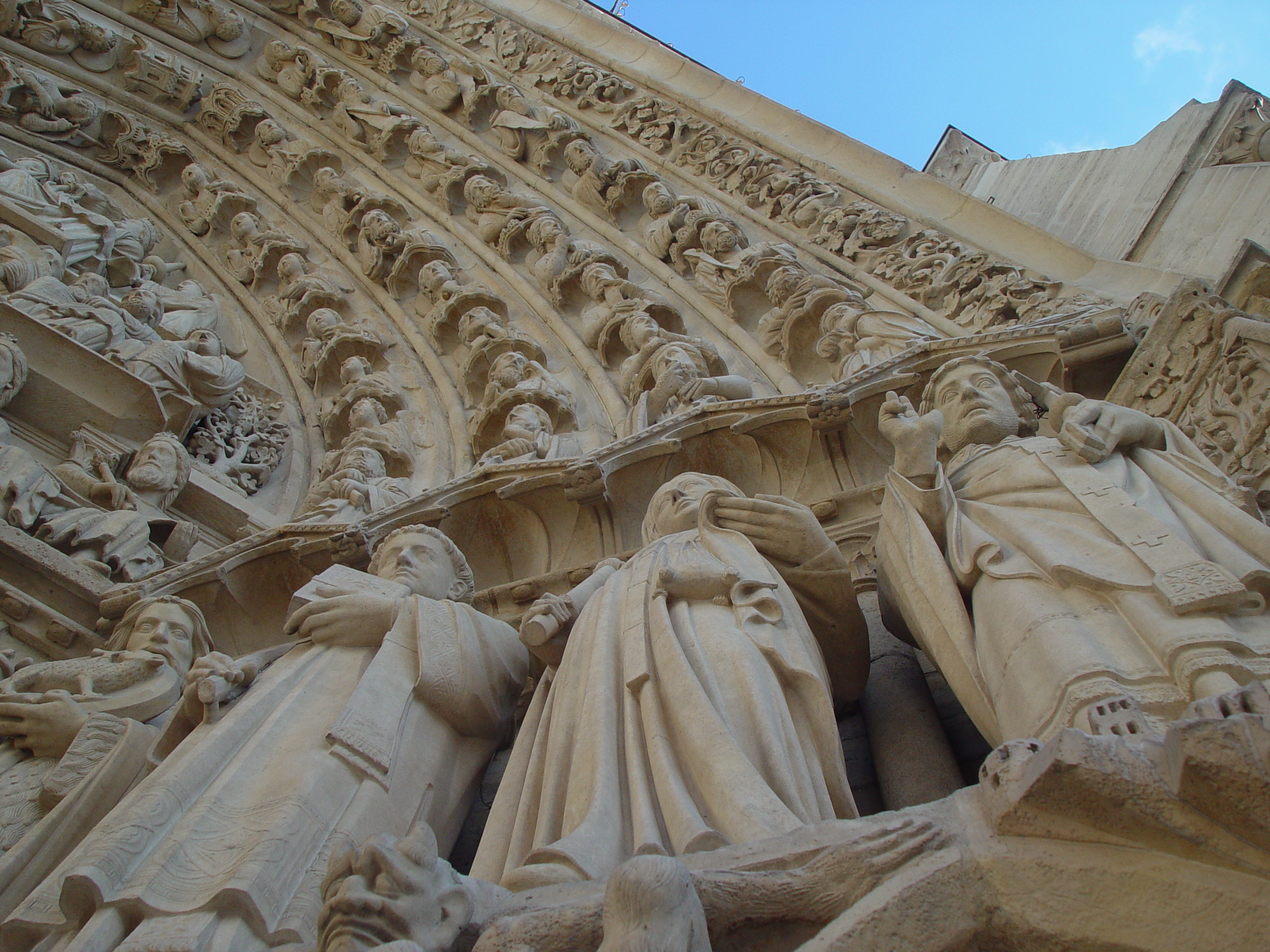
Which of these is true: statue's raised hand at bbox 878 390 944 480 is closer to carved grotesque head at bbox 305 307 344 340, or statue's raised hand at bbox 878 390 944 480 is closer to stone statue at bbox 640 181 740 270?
stone statue at bbox 640 181 740 270

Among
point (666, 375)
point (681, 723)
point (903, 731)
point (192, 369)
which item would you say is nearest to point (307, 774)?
point (681, 723)

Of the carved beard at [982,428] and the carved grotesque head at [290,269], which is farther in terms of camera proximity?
the carved grotesque head at [290,269]

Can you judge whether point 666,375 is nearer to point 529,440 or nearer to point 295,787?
point 529,440

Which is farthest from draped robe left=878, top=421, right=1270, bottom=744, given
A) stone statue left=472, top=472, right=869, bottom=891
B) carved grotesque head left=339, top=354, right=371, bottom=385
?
carved grotesque head left=339, top=354, right=371, bottom=385

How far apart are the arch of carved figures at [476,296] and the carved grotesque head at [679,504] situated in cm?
82

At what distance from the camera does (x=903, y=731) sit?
301cm

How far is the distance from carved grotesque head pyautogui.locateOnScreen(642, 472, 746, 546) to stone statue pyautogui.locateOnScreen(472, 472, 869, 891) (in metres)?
0.05

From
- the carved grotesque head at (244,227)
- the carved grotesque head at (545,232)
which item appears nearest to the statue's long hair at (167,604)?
the carved grotesque head at (545,232)

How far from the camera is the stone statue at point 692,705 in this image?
2.08 m

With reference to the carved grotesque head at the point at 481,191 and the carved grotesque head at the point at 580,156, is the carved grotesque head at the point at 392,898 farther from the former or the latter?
the carved grotesque head at the point at 481,191

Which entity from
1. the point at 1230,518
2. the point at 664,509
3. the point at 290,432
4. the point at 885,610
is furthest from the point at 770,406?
the point at 290,432

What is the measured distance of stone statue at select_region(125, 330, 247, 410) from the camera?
6688mm

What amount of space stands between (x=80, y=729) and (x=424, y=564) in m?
1.12

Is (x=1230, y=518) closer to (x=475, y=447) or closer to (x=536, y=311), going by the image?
(x=475, y=447)
